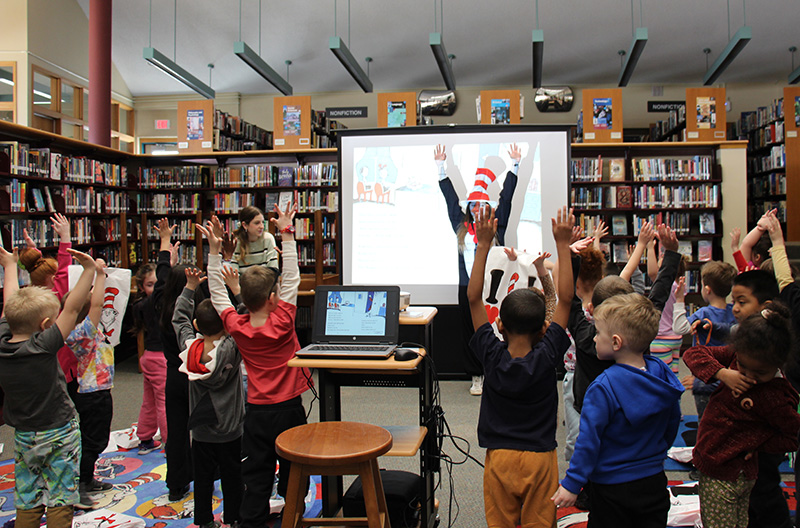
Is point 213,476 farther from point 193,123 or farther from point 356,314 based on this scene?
point 193,123

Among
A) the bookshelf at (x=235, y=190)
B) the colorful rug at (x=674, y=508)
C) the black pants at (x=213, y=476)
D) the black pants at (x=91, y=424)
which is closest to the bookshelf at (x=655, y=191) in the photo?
the bookshelf at (x=235, y=190)

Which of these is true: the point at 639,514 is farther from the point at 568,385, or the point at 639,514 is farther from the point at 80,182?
the point at 80,182

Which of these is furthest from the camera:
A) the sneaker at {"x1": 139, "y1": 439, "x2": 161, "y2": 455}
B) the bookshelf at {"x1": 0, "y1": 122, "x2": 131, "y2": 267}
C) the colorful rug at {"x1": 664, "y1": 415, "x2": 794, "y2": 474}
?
the bookshelf at {"x1": 0, "y1": 122, "x2": 131, "y2": 267}

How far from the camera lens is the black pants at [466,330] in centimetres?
473

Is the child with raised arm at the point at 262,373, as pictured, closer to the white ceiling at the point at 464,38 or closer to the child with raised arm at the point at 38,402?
the child with raised arm at the point at 38,402

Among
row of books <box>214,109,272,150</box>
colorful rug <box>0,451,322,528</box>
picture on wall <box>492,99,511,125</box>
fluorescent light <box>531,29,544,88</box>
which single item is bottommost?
colorful rug <box>0,451,322,528</box>

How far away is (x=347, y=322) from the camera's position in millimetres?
2430

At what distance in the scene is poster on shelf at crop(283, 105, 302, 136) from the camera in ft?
22.2

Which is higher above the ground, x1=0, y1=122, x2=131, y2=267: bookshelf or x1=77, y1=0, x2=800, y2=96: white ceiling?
x1=77, y1=0, x2=800, y2=96: white ceiling

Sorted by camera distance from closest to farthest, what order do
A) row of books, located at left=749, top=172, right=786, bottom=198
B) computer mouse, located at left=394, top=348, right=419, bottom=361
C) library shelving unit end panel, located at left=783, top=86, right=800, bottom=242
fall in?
computer mouse, located at left=394, top=348, right=419, bottom=361 → library shelving unit end panel, located at left=783, top=86, right=800, bottom=242 → row of books, located at left=749, top=172, right=786, bottom=198

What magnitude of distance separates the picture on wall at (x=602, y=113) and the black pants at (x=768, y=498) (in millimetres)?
5122

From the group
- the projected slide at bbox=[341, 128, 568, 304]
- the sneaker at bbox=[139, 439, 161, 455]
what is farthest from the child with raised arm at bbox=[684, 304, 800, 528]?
the sneaker at bbox=[139, 439, 161, 455]

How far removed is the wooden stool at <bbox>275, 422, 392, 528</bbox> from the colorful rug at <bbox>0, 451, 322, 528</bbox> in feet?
2.77

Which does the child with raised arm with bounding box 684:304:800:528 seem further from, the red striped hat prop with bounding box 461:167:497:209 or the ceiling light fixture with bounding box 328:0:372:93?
the ceiling light fixture with bounding box 328:0:372:93
